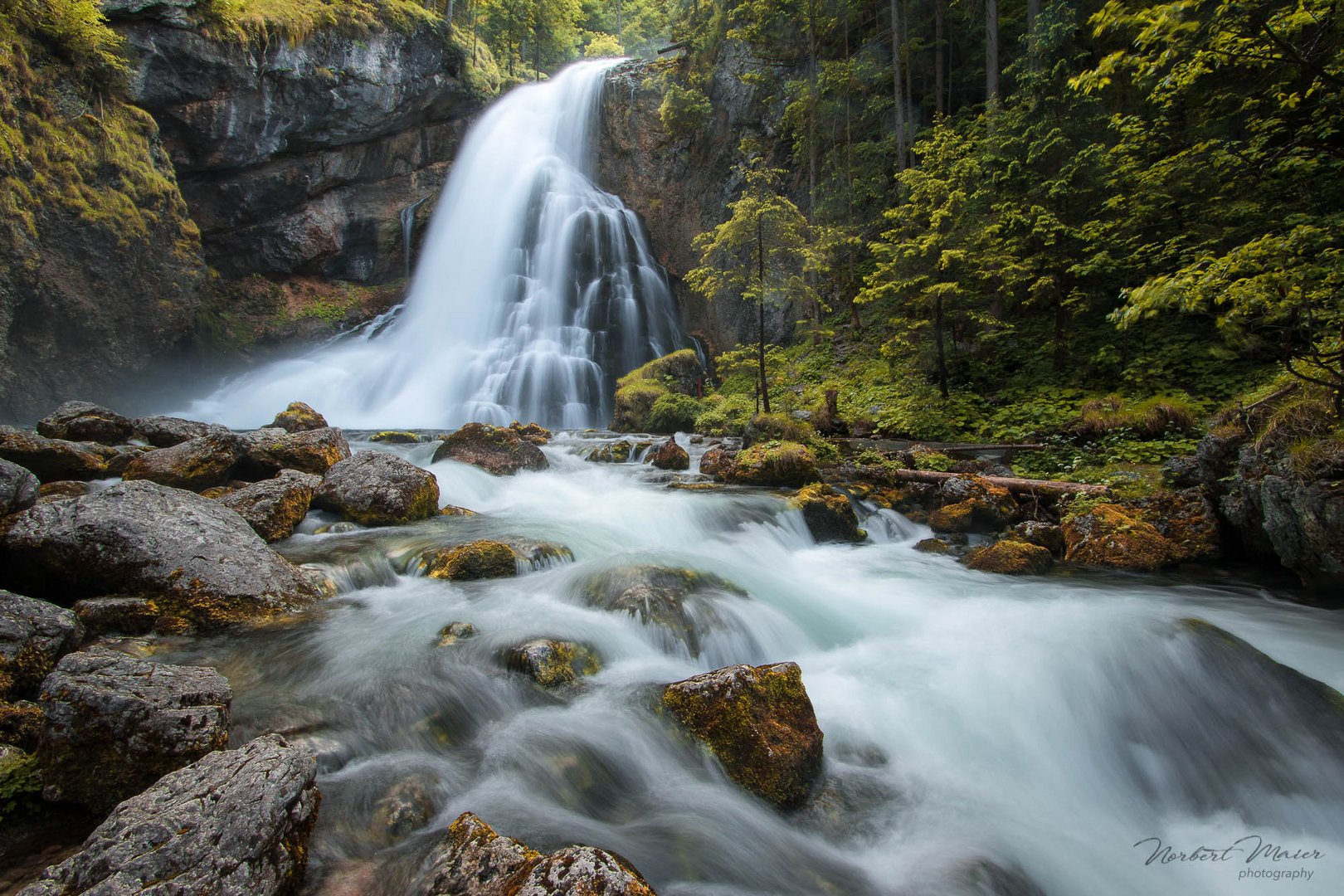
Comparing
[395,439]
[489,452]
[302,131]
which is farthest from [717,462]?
[302,131]

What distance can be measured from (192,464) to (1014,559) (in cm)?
1055

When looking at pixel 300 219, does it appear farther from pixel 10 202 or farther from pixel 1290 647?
pixel 1290 647

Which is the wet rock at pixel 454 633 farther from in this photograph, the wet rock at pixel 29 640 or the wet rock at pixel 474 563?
the wet rock at pixel 29 640

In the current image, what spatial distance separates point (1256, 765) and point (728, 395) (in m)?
15.0

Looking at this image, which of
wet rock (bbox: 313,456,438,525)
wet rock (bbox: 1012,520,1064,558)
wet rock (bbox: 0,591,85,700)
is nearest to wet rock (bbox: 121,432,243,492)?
wet rock (bbox: 313,456,438,525)

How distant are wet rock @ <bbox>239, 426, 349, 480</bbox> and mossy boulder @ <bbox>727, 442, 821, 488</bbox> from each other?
268 inches

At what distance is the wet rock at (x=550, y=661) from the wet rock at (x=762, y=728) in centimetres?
106

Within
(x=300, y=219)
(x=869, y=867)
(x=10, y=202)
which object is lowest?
(x=869, y=867)

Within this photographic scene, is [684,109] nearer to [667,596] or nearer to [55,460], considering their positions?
[55,460]

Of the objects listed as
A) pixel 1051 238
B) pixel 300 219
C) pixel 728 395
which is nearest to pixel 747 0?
pixel 728 395

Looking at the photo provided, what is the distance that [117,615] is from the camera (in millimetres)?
4289

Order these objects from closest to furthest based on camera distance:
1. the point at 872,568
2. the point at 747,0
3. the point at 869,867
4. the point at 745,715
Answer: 1. the point at 869,867
2. the point at 745,715
3. the point at 872,568
4. the point at 747,0

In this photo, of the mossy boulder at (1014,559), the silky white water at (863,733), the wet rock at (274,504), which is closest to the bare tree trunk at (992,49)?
the mossy boulder at (1014,559)

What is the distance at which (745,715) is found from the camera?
3412 millimetres
